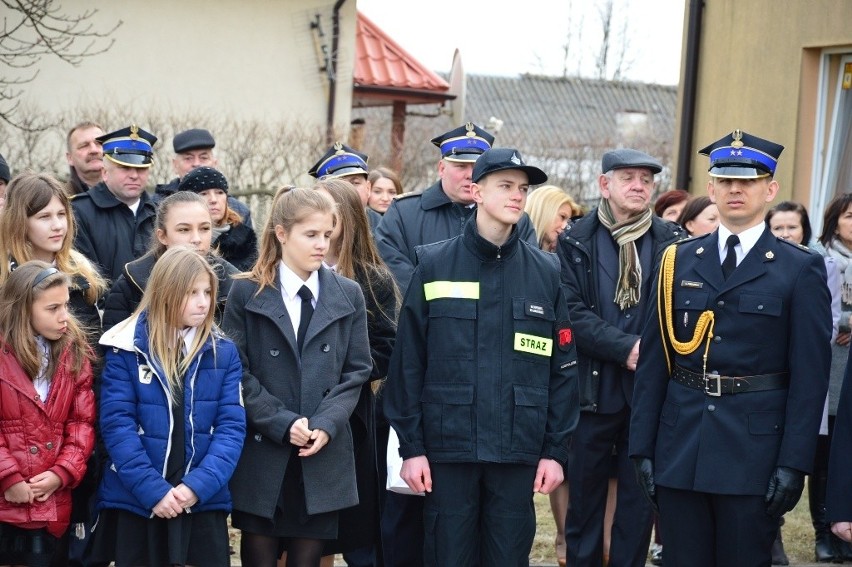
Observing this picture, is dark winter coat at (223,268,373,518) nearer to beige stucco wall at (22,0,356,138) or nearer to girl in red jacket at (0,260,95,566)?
girl in red jacket at (0,260,95,566)

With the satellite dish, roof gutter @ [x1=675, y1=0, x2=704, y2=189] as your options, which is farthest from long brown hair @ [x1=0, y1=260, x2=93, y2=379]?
the satellite dish

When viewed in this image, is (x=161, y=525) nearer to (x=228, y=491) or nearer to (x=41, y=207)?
(x=228, y=491)

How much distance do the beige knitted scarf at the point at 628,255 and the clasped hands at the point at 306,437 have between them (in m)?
2.12

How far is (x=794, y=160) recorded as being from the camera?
10430mm

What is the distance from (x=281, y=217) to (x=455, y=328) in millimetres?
958

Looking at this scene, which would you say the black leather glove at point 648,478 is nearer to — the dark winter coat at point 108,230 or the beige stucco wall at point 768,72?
the dark winter coat at point 108,230

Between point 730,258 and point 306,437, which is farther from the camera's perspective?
point 306,437

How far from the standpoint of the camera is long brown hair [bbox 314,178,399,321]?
6148 mm

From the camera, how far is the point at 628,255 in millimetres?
6684

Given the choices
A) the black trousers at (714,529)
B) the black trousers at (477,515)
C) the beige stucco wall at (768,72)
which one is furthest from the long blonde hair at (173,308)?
the beige stucco wall at (768,72)

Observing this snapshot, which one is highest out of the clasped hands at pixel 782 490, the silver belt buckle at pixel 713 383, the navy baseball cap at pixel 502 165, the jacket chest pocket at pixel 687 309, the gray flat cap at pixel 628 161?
the gray flat cap at pixel 628 161

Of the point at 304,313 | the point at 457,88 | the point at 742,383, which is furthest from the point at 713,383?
the point at 457,88

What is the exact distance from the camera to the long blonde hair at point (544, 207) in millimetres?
8242

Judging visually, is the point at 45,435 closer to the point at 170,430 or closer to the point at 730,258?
the point at 170,430
